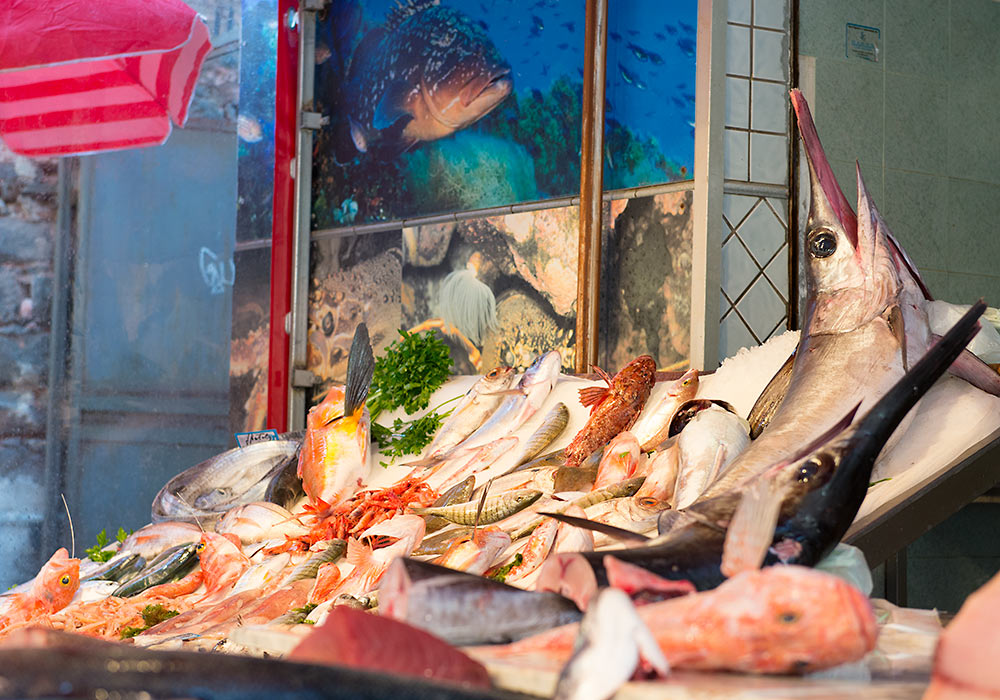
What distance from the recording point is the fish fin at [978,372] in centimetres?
250

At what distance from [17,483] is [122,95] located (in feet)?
9.54

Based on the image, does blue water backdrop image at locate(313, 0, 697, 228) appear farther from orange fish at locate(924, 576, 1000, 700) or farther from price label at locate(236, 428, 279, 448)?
orange fish at locate(924, 576, 1000, 700)

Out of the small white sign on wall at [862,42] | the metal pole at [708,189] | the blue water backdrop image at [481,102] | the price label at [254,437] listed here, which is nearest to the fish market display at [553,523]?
the price label at [254,437]

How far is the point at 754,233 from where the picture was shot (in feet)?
15.1

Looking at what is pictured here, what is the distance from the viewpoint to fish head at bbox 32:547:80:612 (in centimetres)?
331

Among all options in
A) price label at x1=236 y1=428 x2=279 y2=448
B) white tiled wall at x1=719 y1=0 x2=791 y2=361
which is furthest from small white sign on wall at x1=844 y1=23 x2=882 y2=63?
price label at x1=236 y1=428 x2=279 y2=448

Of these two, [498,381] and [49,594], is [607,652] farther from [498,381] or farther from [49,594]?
[498,381]

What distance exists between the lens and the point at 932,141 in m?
5.25

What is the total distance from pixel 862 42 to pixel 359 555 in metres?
3.72

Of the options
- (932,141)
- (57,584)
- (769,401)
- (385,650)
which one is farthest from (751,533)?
(932,141)

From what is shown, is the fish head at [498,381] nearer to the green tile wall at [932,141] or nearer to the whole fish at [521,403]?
the whole fish at [521,403]

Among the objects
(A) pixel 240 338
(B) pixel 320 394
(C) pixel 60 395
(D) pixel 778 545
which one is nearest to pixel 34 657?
(D) pixel 778 545

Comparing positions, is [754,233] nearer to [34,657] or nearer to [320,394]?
[320,394]

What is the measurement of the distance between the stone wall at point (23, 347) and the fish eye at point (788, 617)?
276 inches
